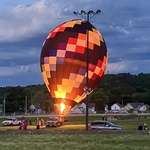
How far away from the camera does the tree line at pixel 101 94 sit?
129587 millimetres

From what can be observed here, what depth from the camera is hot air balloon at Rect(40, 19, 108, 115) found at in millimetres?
42750

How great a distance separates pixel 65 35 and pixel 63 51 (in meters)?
2.03

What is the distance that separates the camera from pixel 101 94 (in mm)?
150875

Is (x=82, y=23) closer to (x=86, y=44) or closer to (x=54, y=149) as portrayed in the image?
(x=86, y=44)

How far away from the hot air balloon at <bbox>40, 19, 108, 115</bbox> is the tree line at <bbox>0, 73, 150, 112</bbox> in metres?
81.2

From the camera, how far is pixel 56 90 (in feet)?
143

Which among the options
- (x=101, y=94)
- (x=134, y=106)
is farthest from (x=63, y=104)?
(x=134, y=106)

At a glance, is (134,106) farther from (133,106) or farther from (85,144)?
(85,144)

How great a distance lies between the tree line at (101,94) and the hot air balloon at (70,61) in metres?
81.2

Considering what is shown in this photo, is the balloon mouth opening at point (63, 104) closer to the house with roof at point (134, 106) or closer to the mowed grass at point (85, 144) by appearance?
the mowed grass at point (85, 144)

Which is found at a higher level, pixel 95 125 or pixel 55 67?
pixel 55 67

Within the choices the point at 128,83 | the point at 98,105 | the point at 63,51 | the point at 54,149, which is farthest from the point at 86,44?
the point at 128,83

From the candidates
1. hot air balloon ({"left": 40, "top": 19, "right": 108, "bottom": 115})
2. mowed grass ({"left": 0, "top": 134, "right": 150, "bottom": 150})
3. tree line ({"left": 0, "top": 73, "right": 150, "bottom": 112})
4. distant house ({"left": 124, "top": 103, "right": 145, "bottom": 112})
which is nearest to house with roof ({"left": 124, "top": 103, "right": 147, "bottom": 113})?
distant house ({"left": 124, "top": 103, "right": 145, "bottom": 112})

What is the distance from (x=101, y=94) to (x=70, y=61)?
109100 mm
